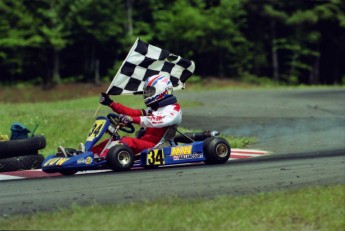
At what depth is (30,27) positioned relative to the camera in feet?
142

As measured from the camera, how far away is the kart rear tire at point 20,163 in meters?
10.1

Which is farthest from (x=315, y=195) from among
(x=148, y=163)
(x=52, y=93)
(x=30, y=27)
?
(x=30, y=27)

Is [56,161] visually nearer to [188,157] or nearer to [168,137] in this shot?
[168,137]

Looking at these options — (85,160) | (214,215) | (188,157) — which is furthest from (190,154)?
(214,215)

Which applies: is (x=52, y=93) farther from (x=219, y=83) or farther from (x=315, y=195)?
(x=315, y=195)

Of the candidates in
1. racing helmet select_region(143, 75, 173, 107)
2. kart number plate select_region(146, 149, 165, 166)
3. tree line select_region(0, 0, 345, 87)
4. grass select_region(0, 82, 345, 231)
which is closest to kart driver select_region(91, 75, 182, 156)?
racing helmet select_region(143, 75, 173, 107)

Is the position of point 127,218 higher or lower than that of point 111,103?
lower

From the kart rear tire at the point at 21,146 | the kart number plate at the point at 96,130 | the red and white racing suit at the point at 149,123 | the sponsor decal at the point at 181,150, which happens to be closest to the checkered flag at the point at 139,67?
the red and white racing suit at the point at 149,123

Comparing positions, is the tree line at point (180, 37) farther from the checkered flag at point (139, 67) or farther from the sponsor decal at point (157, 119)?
the sponsor decal at point (157, 119)

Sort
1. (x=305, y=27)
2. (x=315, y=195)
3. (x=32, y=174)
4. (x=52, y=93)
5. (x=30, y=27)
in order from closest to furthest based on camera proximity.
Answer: (x=315, y=195) → (x=32, y=174) → (x=52, y=93) → (x=30, y=27) → (x=305, y=27)

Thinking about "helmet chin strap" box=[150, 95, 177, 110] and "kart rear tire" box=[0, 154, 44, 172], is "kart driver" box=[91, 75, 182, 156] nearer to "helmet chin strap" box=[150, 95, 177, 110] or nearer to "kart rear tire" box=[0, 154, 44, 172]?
"helmet chin strap" box=[150, 95, 177, 110]

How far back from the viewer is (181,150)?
9.46 metres

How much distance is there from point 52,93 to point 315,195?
1381 inches

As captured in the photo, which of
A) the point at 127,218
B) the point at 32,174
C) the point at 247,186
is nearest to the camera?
the point at 127,218
